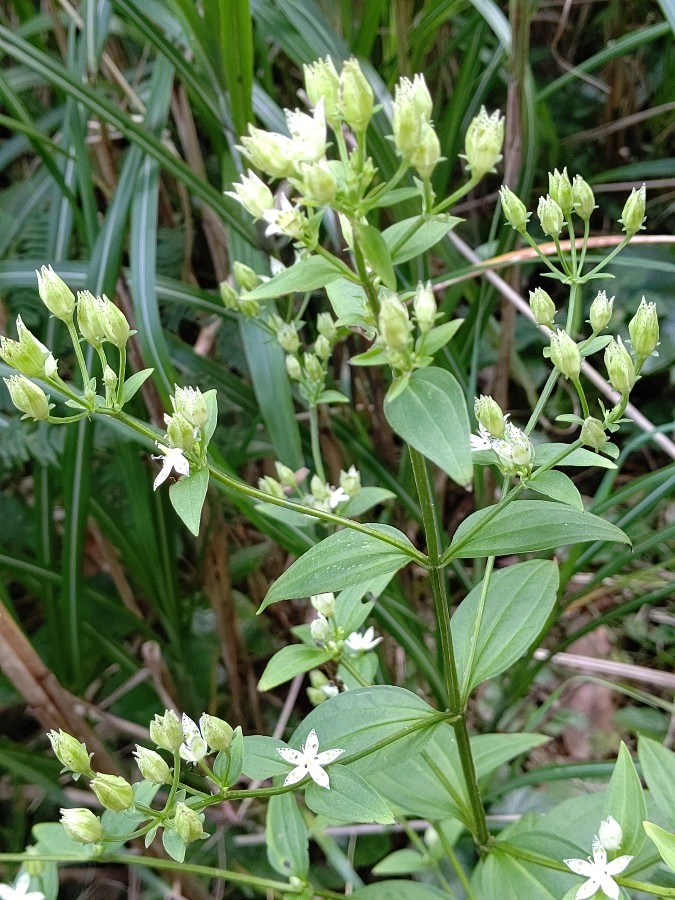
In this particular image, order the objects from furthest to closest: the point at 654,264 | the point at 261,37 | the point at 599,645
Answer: the point at 599,645, the point at 261,37, the point at 654,264

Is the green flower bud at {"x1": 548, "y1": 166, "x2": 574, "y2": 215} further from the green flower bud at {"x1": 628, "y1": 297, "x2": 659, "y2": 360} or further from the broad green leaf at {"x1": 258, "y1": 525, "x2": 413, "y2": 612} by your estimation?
the broad green leaf at {"x1": 258, "y1": 525, "x2": 413, "y2": 612}

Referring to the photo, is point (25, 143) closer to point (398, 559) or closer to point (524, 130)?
point (524, 130)

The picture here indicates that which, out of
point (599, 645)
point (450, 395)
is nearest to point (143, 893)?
point (599, 645)

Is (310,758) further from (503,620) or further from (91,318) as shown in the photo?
(91,318)

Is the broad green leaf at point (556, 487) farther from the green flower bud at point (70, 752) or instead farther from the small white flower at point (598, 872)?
the green flower bud at point (70, 752)

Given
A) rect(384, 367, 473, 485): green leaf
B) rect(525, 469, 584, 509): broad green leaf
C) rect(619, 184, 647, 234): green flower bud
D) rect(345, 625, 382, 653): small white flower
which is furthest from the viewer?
rect(345, 625, 382, 653): small white flower

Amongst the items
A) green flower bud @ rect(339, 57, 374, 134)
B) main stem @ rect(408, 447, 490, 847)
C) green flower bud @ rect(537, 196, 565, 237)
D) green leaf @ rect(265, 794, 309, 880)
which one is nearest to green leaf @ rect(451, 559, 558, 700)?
main stem @ rect(408, 447, 490, 847)
